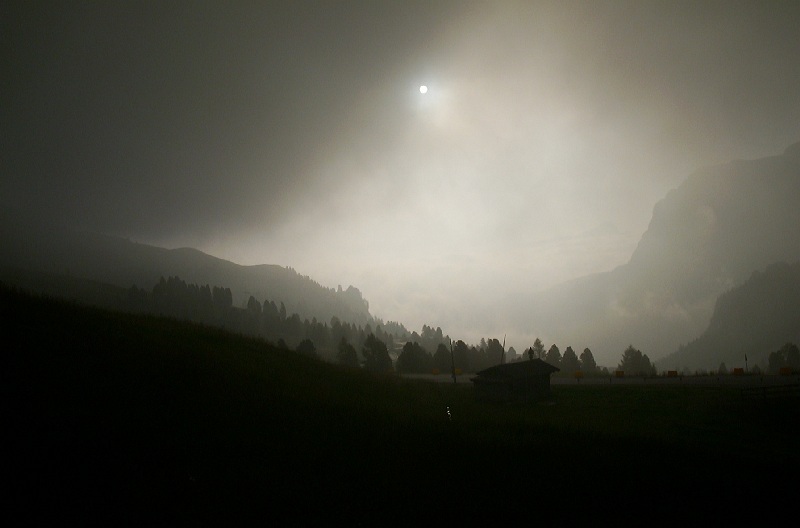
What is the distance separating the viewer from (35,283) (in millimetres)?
114562

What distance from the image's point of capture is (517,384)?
4272cm

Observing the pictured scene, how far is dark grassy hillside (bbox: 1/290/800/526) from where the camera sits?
34.1ft

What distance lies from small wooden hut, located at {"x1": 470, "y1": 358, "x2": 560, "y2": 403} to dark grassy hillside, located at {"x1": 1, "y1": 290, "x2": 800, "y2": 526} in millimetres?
18986

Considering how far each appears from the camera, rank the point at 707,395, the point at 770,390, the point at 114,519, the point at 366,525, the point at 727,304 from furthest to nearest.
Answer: the point at 727,304
the point at 707,395
the point at 770,390
the point at 366,525
the point at 114,519

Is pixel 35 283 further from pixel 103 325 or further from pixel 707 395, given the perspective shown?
pixel 707 395

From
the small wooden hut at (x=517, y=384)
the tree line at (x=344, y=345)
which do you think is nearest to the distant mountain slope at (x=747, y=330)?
the tree line at (x=344, y=345)

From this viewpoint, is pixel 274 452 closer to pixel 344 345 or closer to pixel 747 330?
pixel 344 345

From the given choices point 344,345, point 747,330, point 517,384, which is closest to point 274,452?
point 517,384

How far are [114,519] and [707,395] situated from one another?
46333mm

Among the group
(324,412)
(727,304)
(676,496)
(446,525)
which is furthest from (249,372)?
(727,304)

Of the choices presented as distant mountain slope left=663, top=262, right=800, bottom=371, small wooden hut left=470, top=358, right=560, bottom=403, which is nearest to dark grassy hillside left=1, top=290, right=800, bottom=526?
small wooden hut left=470, top=358, right=560, bottom=403

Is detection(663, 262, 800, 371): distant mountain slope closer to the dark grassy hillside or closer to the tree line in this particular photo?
the tree line

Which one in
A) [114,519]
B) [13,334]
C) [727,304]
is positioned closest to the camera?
[114,519]

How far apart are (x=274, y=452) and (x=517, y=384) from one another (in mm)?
34575
